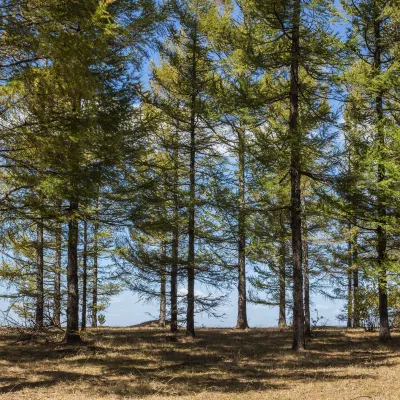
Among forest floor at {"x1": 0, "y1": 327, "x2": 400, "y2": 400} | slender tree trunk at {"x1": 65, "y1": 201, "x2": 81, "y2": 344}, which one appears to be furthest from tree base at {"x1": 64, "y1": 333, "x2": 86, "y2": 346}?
forest floor at {"x1": 0, "y1": 327, "x2": 400, "y2": 400}

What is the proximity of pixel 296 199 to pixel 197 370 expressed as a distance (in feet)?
19.5

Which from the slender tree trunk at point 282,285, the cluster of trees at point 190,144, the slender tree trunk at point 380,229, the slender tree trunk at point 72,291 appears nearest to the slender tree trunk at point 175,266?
the cluster of trees at point 190,144

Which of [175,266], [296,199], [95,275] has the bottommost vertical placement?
[95,275]

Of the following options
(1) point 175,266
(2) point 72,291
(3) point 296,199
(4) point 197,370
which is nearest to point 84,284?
(1) point 175,266

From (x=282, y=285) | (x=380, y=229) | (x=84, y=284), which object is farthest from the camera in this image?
(x=282, y=285)

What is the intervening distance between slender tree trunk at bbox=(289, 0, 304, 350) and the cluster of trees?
45mm

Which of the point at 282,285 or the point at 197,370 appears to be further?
the point at 282,285

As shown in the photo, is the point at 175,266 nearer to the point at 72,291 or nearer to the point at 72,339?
the point at 72,291

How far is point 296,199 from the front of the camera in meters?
14.2

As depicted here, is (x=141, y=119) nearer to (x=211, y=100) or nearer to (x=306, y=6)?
(x=211, y=100)

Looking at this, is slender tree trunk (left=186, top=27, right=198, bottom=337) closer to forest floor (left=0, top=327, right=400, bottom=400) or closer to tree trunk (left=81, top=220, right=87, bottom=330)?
forest floor (left=0, top=327, right=400, bottom=400)

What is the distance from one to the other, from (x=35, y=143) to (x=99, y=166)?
3779mm

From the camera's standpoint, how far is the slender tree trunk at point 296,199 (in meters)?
13.9

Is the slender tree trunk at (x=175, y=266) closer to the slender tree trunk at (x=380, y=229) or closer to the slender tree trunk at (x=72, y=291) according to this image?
the slender tree trunk at (x=72, y=291)
